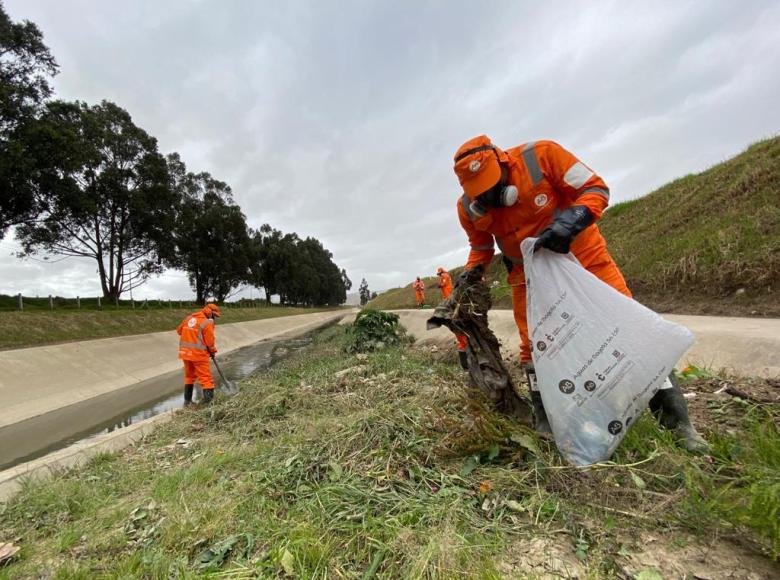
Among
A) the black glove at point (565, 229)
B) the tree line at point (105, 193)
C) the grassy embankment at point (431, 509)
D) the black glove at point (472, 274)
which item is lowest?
the grassy embankment at point (431, 509)

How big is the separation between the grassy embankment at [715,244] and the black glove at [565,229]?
232 inches

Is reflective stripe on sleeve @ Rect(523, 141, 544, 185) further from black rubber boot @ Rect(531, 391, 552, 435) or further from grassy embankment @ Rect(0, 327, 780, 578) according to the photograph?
grassy embankment @ Rect(0, 327, 780, 578)

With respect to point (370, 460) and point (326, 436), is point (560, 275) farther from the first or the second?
point (326, 436)

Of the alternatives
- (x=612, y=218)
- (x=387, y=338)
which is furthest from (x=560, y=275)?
(x=612, y=218)

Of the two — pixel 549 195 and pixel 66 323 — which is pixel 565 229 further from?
pixel 66 323

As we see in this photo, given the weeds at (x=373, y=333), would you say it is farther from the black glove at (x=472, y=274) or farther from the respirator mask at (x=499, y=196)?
the respirator mask at (x=499, y=196)

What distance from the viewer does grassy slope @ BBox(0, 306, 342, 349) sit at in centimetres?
1229

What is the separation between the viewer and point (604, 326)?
188cm

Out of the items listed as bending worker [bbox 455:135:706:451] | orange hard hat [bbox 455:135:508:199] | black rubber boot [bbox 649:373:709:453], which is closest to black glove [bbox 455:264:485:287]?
bending worker [bbox 455:135:706:451]

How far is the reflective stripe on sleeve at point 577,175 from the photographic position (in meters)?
2.23

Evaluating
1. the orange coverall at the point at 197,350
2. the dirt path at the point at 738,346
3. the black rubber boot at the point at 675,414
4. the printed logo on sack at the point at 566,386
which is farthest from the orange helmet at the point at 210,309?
the dirt path at the point at 738,346

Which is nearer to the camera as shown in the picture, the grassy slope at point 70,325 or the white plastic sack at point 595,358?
the white plastic sack at point 595,358

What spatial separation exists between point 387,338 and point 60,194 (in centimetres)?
1919

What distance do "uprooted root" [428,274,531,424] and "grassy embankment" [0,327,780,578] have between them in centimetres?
26
